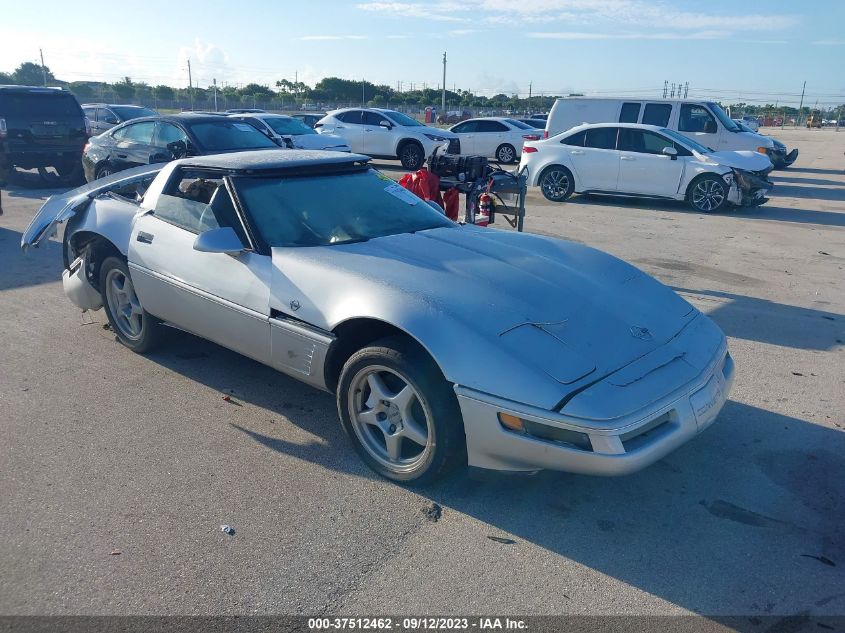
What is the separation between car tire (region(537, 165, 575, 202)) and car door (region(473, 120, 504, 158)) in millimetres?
7971

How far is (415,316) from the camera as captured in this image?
130 inches

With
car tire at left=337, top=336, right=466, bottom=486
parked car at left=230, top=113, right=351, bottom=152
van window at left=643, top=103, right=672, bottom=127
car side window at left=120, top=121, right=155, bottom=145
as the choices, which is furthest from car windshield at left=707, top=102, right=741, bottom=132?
car tire at left=337, top=336, right=466, bottom=486

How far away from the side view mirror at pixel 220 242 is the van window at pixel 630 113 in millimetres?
13375

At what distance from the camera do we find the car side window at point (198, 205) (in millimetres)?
4242

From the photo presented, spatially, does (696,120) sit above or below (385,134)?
above

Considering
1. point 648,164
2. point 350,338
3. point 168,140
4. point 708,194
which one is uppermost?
point 168,140

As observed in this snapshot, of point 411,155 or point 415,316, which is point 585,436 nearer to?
point 415,316

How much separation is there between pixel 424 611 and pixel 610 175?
38.8ft

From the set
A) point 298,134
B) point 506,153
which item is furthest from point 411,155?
point 298,134

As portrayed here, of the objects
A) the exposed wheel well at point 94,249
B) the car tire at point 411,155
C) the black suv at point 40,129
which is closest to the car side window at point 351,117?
the car tire at point 411,155

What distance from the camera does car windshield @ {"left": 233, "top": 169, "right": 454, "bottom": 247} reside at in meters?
4.12

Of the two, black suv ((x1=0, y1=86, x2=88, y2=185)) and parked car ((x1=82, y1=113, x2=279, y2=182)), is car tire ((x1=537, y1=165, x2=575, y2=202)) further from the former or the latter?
black suv ((x1=0, y1=86, x2=88, y2=185))

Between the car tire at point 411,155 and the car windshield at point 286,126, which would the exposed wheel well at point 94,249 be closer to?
the car windshield at point 286,126

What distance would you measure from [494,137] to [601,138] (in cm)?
873
